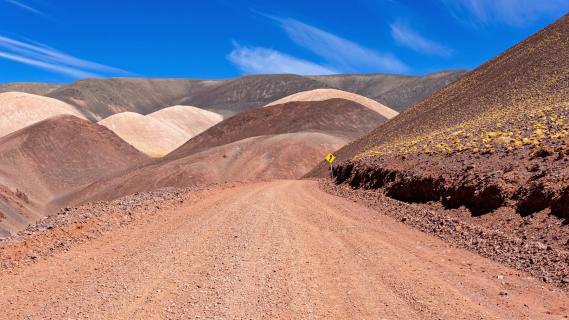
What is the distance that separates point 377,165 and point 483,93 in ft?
65.4

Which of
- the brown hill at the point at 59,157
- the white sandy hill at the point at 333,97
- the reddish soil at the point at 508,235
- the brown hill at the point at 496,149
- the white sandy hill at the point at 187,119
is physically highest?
the white sandy hill at the point at 333,97

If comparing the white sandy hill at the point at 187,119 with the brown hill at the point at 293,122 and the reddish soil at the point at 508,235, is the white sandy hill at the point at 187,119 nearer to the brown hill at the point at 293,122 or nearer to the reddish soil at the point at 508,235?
the brown hill at the point at 293,122

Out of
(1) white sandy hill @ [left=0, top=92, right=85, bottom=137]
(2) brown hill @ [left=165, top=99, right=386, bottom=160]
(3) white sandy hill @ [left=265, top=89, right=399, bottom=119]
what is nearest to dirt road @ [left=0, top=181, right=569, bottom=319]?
(2) brown hill @ [left=165, top=99, right=386, bottom=160]

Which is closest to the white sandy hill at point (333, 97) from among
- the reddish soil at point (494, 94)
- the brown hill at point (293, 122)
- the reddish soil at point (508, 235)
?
the brown hill at point (293, 122)

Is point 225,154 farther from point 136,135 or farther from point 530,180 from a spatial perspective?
point 136,135

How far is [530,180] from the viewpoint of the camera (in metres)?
12.9

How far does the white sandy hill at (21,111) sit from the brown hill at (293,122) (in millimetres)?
52267

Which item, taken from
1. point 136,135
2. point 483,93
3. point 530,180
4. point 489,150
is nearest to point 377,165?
point 489,150

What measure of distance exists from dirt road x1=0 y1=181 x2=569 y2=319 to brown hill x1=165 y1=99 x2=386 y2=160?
2772 inches

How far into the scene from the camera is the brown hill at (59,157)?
7725 centimetres

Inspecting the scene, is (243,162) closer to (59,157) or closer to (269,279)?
(59,157)

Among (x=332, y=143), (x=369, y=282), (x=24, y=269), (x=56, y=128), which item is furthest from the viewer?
(x=56, y=128)

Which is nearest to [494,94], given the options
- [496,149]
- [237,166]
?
[496,149]

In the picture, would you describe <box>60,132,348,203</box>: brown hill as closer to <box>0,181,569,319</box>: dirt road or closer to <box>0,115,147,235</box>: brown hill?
<box>0,115,147,235</box>: brown hill
